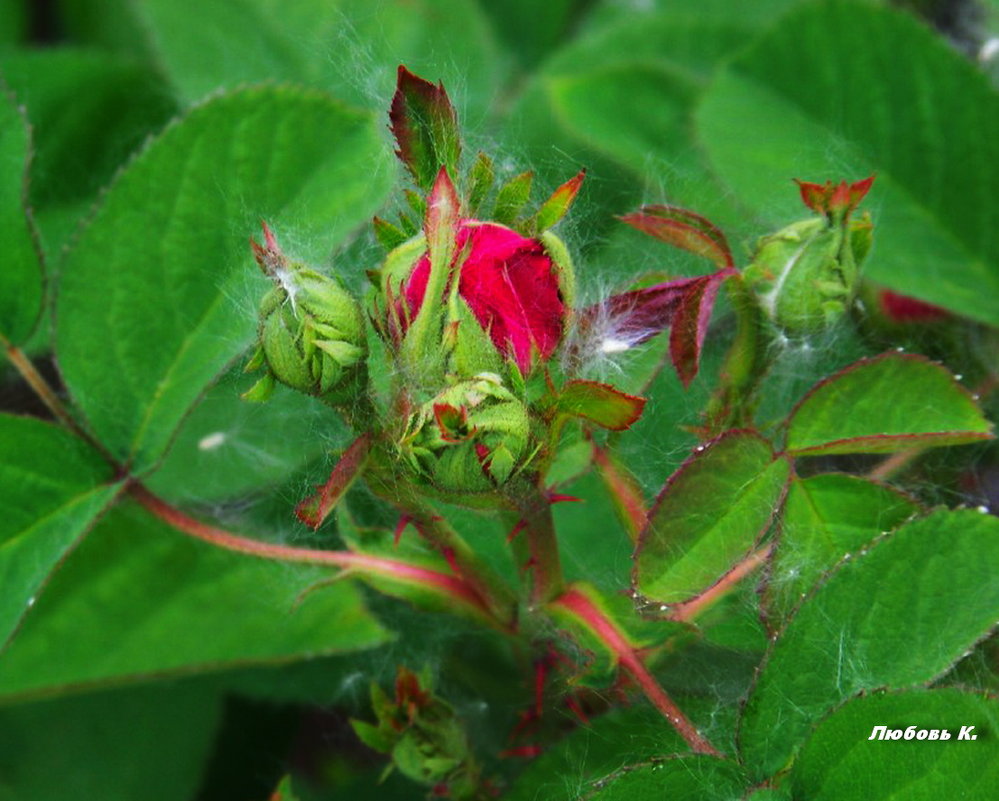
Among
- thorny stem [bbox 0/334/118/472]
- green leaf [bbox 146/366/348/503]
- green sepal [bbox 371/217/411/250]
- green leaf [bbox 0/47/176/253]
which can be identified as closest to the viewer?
green sepal [bbox 371/217/411/250]

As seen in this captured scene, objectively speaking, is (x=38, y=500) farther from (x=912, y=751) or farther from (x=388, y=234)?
(x=912, y=751)

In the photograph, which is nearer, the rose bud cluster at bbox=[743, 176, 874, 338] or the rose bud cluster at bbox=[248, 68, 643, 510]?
the rose bud cluster at bbox=[248, 68, 643, 510]

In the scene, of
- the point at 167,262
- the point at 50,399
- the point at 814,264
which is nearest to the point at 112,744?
the point at 50,399

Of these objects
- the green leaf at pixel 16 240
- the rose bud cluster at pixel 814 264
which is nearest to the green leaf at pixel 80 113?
the green leaf at pixel 16 240

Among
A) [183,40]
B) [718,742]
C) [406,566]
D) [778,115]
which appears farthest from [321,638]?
[183,40]

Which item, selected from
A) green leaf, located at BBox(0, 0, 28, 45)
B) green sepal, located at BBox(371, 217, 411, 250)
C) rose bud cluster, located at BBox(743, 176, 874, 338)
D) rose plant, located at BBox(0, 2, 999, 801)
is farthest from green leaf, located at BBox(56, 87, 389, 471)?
green leaf, located at BBox(0, 0, 28, 45)

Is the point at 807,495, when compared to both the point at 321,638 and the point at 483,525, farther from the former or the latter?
the point at 321,638

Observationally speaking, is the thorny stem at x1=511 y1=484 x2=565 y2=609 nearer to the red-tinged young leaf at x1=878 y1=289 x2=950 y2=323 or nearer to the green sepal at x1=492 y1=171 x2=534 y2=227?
the green sepal at x1=492 y1=171 x2=534 y2=227

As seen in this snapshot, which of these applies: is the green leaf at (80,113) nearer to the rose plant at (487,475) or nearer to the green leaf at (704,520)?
the rose plant at (487,475)
